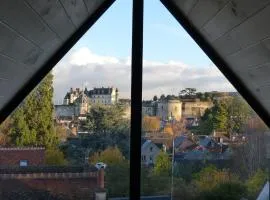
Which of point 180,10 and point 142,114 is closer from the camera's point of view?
point 180,10

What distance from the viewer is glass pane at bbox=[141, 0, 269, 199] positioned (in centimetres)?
208

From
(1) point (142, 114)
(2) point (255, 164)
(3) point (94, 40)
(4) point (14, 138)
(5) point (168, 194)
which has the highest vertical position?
(3) point (94, 40)

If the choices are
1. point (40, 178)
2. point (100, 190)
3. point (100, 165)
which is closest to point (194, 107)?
point (100, 165)

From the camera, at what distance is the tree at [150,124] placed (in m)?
2.13

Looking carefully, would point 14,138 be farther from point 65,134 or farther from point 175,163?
point 175,163

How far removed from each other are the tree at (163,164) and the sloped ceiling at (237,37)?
56cm

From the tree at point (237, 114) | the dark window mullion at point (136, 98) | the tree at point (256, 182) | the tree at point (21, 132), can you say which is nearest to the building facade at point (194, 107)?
the tree at point (237, 114)

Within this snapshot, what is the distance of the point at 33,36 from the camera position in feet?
4.63

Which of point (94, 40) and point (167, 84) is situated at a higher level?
point (94, 40)

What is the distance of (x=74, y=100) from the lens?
2100 mm

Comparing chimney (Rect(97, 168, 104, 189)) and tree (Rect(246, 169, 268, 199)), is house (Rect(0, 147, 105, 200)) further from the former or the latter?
tree (Rect(246, 169, 268, 199))

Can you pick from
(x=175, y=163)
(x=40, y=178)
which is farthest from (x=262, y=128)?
(x=40, y=178)

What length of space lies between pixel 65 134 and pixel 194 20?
92 cm

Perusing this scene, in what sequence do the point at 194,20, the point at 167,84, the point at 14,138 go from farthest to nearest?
the point at 167,84 → the point at 14,138 → the point at 194,20
